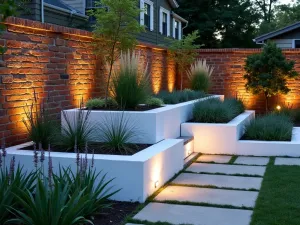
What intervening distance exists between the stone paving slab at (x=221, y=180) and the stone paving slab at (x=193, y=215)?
2.99ft

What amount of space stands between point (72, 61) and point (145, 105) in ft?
4.35

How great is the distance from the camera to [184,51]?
1041 cm

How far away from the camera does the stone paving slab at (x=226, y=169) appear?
554 centimetres

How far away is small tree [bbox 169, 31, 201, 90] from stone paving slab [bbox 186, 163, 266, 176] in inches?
187

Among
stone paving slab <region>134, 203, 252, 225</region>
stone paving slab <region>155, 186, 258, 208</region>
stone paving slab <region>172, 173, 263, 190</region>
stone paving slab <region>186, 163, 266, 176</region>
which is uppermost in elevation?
stone paving slab <region>186, 163, 266, 176</region>

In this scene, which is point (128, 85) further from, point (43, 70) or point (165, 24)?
point (165, 24)

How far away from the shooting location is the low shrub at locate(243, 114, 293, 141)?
6.98 metres

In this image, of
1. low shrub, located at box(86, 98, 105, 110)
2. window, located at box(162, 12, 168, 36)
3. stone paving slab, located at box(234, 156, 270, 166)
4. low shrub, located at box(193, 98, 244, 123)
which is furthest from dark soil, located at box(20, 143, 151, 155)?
window, located at box(162, 12, 168, 36)

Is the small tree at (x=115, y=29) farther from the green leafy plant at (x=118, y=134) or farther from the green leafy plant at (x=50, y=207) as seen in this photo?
the green leafy plant at (x=50, y=207)

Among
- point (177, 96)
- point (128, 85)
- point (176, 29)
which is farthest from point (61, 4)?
point (176, 29)

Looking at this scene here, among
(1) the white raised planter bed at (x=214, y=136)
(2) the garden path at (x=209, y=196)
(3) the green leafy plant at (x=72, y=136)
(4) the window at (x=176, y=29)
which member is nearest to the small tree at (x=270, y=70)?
(1) the white raised planter bed at (x=214, y=136)

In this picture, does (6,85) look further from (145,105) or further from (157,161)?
(145,105)

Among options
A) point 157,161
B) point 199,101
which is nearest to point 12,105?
point 157,161

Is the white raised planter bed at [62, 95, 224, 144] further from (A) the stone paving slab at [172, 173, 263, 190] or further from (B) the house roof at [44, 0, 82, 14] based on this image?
(B) the house roof at [44, 0, 82, 14]
